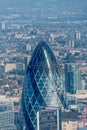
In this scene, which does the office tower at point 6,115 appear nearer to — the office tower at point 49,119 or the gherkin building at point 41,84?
the gherkin building at point 41,84

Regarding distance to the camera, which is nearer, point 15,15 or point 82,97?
point 82,97

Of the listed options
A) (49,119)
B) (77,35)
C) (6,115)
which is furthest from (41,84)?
(77,35)

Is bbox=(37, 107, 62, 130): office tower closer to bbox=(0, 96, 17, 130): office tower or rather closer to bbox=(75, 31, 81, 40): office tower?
bbox=(0, 96, 17, 130): office tower

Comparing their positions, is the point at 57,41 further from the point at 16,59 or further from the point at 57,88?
the point at 57,88

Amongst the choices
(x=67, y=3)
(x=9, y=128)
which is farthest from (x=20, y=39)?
(x=9, y=128)

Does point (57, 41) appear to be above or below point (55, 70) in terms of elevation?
below

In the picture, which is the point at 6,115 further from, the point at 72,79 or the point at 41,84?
the point at 72,79

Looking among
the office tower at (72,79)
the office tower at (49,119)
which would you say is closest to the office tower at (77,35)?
the office tower at (72,79)
